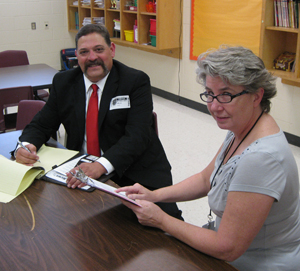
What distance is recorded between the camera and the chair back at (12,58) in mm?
4539

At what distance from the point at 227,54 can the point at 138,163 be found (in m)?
0.94

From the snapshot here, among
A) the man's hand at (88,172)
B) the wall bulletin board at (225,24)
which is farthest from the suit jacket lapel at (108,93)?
the wall bulletin board at (225,24)

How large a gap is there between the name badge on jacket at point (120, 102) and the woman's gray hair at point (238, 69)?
0.80m

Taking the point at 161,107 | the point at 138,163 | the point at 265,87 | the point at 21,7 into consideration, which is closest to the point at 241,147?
the point at 265,87

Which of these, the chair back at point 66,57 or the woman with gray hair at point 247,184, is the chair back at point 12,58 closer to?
the chair back at point 66,57

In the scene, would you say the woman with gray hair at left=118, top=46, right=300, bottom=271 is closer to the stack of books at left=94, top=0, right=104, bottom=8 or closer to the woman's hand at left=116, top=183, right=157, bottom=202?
the woman's hand at left=116, top=183, right=157, bottom=202

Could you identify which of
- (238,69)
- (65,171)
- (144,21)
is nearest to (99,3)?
(144,21)

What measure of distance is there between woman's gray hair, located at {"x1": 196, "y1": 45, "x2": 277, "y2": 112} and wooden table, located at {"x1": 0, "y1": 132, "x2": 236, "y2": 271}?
568 millimetres

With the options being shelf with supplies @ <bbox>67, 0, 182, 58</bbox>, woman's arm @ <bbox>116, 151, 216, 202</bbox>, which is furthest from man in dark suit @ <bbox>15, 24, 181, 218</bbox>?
shelf with supplies @ <bbox>67, 0, 182, 58</bbox>

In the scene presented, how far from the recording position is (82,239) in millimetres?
1235

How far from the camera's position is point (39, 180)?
5.34 feet

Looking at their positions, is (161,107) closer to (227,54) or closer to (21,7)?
(21,7)

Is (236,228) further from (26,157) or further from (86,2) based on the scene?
(86,2)

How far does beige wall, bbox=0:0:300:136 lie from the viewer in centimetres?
508
